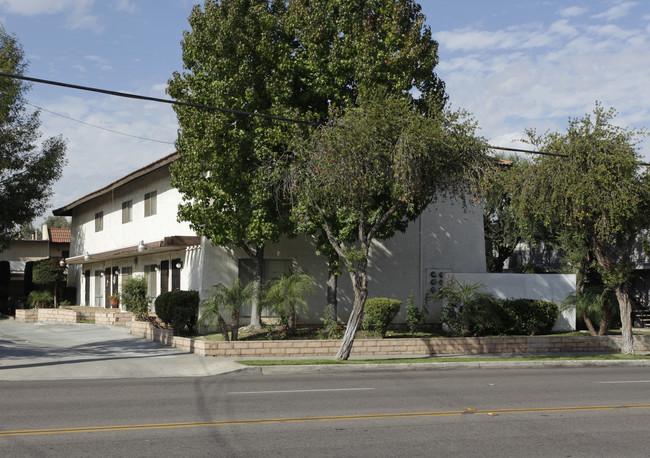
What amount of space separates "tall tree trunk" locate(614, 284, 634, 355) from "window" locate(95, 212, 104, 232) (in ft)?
81.5

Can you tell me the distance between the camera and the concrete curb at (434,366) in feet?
51.4

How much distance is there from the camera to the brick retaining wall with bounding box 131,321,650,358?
1783cm

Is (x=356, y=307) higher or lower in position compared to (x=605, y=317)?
higher

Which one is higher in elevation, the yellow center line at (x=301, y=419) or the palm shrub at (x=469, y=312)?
the palm shrub at (x=469, y=312)

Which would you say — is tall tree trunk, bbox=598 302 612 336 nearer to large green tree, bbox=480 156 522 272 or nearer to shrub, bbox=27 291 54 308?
large green tree, bbox=480 156 522 272

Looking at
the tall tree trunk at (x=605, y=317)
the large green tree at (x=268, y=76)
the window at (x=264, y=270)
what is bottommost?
the tall tree trunk at (x=605, y=317)

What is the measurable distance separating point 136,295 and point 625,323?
1784 centimetres

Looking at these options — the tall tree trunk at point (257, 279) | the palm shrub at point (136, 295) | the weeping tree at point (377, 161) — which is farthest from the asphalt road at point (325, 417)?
the palm shrub at point (136, 295)

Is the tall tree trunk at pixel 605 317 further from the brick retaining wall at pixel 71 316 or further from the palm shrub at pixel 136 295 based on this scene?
the brick retaining wall at pixel 71 316

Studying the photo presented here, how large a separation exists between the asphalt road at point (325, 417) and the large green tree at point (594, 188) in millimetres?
6121

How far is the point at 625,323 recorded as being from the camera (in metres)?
20.5

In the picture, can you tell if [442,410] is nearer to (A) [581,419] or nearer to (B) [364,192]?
(A) [581,419]

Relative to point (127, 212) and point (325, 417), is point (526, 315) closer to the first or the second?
point (325, 417)

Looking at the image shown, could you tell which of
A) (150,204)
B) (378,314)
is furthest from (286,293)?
(150,204)
